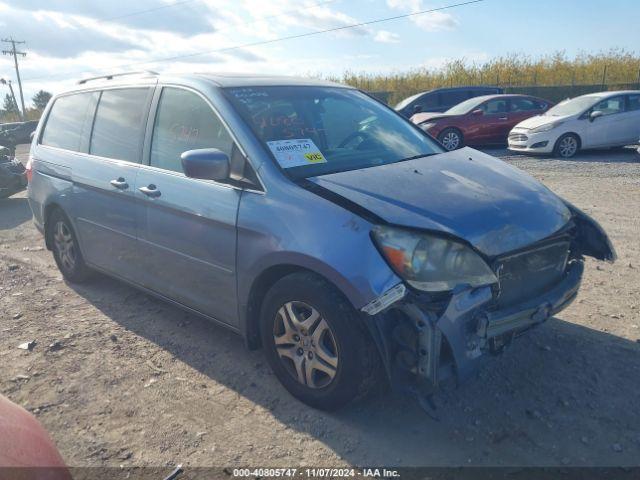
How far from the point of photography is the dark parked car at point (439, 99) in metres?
16.9

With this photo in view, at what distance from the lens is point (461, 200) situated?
2957mm

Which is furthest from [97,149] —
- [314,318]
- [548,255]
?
[548,255]

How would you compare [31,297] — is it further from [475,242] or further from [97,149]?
[475,242]

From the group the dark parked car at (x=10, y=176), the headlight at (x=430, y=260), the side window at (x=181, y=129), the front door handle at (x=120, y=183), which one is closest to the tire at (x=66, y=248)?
the front door handle at (x=120, y=183)

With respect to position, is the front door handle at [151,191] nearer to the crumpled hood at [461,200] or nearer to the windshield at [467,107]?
the crumpled hood at [461,200]

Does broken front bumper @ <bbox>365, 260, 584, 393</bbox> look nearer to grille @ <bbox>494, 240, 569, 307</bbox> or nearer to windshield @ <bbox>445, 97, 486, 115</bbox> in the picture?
grille @ <bbox>494, 240, 569, 307</bbox>

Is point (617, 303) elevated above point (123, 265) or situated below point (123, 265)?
below

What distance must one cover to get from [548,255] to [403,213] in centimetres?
99

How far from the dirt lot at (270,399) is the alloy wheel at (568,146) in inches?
332

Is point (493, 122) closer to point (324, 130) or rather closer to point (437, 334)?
point (324, 130)

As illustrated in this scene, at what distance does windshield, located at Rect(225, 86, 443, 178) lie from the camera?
3.28 m

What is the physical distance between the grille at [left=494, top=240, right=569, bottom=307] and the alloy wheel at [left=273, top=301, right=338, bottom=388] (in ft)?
3.06

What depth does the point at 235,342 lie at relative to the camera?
3971 millimetres

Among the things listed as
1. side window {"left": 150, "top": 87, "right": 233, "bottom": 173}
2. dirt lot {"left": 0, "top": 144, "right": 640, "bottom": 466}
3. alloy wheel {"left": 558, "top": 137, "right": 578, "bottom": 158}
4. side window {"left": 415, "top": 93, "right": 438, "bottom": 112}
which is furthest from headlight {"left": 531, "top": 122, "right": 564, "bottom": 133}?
side window {"left": 150, "top": 87, "right": 233, "bottom": 173}
